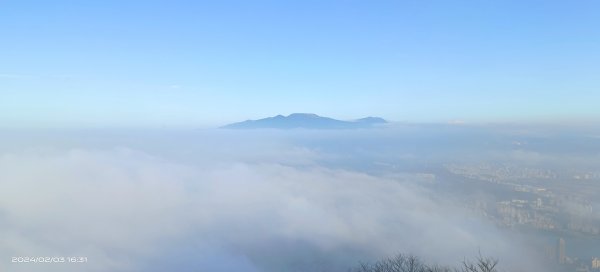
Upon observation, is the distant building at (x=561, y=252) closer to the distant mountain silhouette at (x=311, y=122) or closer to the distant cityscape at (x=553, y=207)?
the distant cityscape at (x=553, y=207)

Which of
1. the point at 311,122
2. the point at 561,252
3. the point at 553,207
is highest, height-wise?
the point at 311,122

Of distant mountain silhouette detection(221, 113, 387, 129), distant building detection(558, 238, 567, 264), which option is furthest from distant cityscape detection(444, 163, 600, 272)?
distant mountain silhouette detection(221, 113, 387, 129)

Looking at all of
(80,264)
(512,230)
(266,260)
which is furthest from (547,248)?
(80,264)

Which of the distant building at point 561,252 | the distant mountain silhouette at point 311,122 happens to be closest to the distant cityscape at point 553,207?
the distant building at point 561,252

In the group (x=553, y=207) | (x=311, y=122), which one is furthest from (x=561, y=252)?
(x=311, y=122)

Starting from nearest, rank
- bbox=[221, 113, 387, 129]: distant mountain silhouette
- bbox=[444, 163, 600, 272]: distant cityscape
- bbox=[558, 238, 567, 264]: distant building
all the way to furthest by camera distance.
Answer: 1. bbox=[558, 238, 567, 264]: distant building
2. bbox=[444, 163, 600, 272]: distant cityscape
3. bbox=[221, 113, 387, 129]: distant mountain silhouette

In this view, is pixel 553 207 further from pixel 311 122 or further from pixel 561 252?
pixel 311 122

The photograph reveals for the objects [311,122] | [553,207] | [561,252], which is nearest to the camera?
[561,252]

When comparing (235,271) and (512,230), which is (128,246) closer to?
(235,271)

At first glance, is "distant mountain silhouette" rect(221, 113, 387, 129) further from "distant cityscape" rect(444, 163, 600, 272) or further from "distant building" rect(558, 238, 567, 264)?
"distant building" rect(558, 238, 567, 264)
